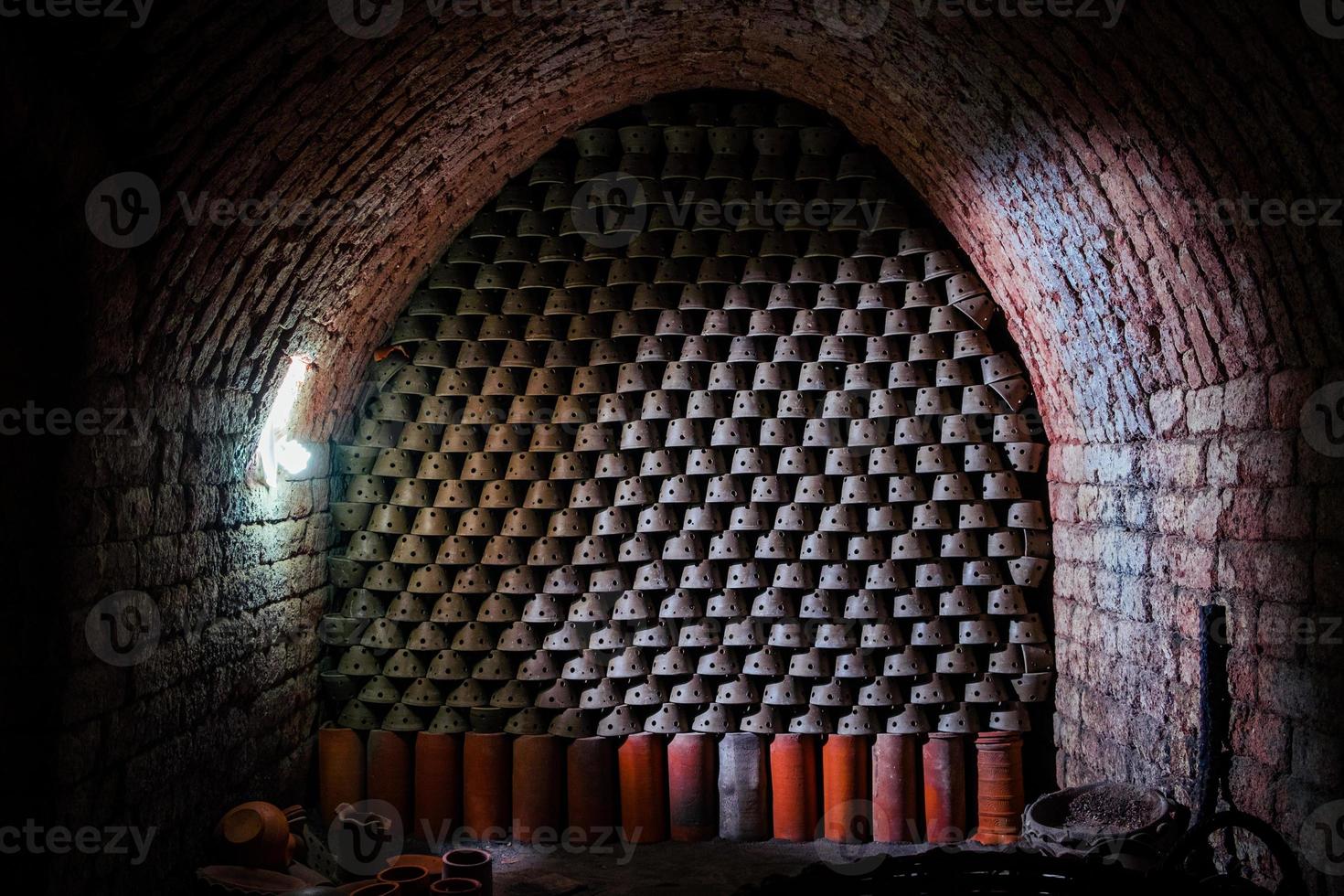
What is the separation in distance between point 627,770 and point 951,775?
1.92m

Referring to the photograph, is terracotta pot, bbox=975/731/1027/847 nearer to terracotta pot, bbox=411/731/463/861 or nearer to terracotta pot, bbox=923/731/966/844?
terracotta pot, bbox=923/731/966/844

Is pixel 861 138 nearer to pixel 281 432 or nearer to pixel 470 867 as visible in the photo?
pixel 281 432

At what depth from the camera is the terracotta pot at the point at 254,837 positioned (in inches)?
191

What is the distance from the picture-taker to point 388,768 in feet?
21.7

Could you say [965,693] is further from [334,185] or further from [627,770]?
[334,185]

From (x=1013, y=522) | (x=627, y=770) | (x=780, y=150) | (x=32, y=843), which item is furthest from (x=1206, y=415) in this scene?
(x=32, y=843)

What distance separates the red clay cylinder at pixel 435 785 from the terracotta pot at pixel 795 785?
1.95 metres

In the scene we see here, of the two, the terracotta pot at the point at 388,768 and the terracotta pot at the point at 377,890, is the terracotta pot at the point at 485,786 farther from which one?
the terracotta pot at the point at 377,890

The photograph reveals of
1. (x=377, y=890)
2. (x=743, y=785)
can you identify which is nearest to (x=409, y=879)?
(x=377, y=890)

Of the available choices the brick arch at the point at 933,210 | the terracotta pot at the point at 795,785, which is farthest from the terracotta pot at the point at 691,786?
the brick arch at the point at 933,210

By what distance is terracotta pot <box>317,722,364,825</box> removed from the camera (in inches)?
259

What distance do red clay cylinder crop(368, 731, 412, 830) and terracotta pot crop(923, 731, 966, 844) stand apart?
3.17 metres

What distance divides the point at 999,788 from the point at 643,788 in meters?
2.09

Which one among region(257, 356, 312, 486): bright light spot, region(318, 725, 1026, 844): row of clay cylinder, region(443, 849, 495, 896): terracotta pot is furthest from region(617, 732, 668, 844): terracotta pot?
region(257, 356, 312, 486): bright light spot
